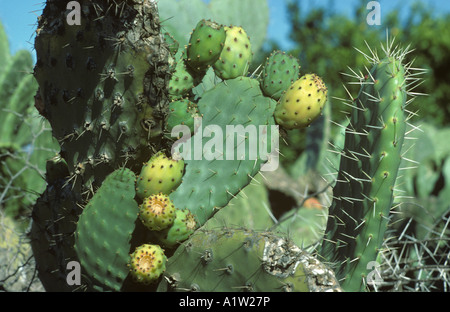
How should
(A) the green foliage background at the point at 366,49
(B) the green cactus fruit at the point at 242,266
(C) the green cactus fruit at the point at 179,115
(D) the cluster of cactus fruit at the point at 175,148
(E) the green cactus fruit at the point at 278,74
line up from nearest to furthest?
(B) the green cactus fruit at the point at 242,266 < (D) the cluster of cactus fruit at the point at 175,148 < (C) the green cactus fruit at the point at 179,115 < (E) the green cactus fruit at the point at 278,74 < (A) the green foliage background at the point at 366,49

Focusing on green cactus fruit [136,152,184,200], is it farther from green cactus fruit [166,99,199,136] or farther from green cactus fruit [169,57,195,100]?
green cactus fruit [169,57,195,100]

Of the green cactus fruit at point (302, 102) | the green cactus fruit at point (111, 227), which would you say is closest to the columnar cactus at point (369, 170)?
the green cactus fruit at point (302, 102)

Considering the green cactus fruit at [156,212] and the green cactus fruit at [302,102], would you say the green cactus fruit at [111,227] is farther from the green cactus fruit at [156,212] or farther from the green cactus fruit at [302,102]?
the green cactus fruit at [302,102]

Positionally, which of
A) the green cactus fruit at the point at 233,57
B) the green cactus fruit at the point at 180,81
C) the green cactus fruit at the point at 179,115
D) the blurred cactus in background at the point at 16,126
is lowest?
the blurred cactus in background at the point at 16,126

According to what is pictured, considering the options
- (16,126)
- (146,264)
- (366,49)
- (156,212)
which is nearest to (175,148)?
(156,212)

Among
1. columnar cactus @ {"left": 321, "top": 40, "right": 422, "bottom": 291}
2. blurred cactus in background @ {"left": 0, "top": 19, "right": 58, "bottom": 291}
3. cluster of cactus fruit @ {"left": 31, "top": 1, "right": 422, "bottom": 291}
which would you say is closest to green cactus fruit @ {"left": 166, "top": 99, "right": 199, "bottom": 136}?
cluster of cactus fruit @ {"left": 31, "top": 1, "right": 422, "bottom": 291}

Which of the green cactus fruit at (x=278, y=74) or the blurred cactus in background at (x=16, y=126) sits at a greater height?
the green cactus fruit at (x=278, y=74)
